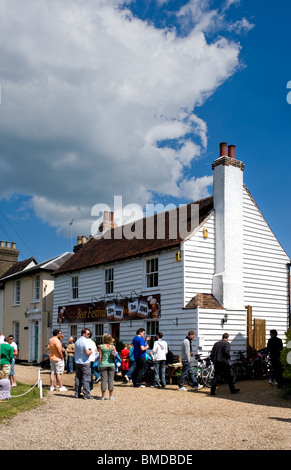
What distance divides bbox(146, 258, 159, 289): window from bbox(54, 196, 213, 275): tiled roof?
19.5 inches

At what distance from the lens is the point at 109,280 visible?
23.5 meters

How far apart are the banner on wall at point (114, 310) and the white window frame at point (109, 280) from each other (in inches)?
23.6

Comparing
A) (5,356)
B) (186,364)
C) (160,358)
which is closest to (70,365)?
(160,358)

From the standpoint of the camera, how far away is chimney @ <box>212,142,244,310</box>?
62.8ft

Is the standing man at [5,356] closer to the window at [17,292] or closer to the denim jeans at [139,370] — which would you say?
the denim jeans at [139,370]

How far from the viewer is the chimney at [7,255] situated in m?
40.4

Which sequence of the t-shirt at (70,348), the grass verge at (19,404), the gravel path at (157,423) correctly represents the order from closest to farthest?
the gravel path at (157,423) < the grass verge at (19,404) < the t-shirt at (70,348)

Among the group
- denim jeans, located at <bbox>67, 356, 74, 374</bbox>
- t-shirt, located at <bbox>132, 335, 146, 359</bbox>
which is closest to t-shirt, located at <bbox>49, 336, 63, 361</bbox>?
t-shirt, located at <bbox>132, 335, 146, 359</bbox>

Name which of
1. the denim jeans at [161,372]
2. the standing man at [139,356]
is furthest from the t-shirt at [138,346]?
the denim jeans at [161,372]

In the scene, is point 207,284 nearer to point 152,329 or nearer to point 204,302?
point 204,302

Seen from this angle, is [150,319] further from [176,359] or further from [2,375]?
[2,375]

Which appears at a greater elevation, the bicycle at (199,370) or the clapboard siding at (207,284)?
the clapboard siding at (207,284)

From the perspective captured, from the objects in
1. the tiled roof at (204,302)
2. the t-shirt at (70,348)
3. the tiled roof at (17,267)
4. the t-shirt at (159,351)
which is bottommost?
the t-shirt at (70,348)

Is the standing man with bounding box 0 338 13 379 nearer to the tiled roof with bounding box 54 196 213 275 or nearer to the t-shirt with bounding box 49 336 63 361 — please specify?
the t-shirt with bounding box 49 336 63 361
